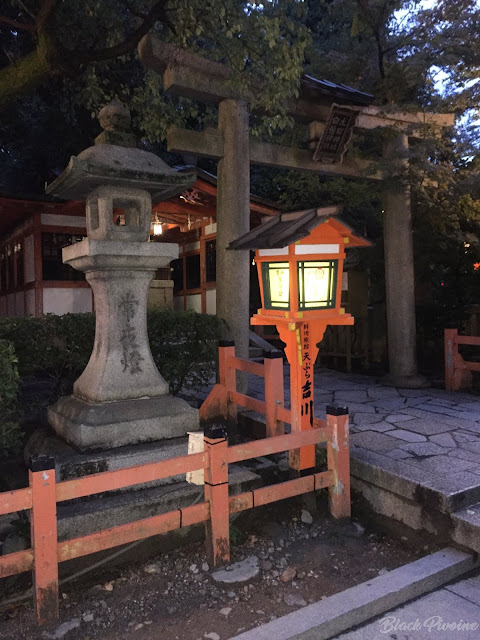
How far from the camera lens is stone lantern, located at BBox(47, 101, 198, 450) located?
4703 millimetres

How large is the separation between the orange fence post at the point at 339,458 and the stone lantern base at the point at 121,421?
1523 mm

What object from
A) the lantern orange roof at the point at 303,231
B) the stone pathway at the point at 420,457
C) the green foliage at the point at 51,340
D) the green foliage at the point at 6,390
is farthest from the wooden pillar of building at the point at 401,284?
the green foliage at the point at 6,390

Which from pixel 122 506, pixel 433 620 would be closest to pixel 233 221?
pixel 122 506

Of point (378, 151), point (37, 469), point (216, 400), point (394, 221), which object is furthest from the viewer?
point (378, 151)

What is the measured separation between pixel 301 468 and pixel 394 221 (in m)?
5.89

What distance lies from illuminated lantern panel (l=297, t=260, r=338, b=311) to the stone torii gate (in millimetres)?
2846

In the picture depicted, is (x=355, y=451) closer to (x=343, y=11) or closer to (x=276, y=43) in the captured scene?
(x=276, y=43)

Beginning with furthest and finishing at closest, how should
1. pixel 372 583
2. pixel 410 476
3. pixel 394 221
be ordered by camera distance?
pixel 394 221, pixel 410 476, pixel 372 583

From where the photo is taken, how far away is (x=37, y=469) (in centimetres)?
296

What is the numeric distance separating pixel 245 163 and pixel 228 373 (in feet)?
11.1

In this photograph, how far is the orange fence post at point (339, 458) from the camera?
4344 mm

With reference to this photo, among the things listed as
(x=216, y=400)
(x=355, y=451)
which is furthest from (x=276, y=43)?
(x=355, y=451)

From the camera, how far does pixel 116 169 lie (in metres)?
4.66

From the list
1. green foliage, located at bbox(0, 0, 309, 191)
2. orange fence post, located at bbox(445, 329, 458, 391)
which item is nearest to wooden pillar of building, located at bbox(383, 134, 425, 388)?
orange fence post, located at bbox(445, 329, 458, 391)
